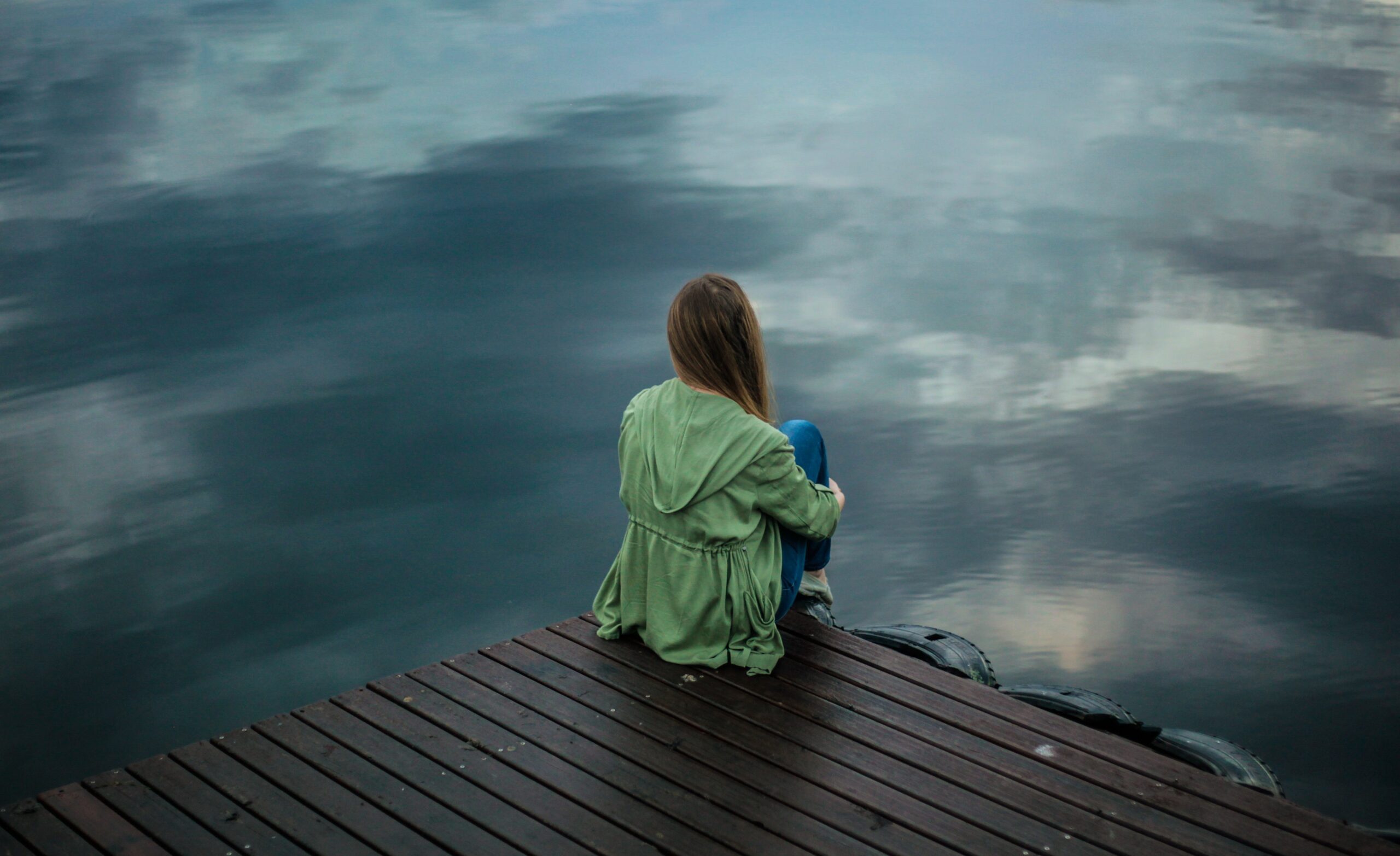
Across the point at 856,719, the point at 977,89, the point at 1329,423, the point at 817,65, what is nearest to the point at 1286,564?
the point at 1329,423

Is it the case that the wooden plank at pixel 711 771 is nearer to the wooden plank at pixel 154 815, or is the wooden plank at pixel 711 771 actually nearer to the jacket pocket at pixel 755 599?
the jacket pocket at pixel 755 599

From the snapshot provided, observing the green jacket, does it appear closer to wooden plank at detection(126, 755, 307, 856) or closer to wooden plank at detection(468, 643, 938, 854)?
wooden plank at detection(468, 643, 938, 854)

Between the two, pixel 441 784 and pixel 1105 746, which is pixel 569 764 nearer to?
pixel 441 784

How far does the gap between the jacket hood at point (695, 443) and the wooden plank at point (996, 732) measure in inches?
21.4

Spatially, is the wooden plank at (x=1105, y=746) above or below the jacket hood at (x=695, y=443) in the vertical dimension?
below

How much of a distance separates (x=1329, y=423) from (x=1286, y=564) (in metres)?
1.59

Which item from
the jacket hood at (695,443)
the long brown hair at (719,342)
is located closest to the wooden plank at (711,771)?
the jacket hood at (695,443)

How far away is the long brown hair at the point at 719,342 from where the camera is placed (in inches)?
108

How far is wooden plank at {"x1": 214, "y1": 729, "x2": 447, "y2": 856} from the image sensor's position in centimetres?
238

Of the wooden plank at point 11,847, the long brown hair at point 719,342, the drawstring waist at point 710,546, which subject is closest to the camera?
the wooden plank at point 11,847

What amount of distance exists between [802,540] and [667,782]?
2.43ft

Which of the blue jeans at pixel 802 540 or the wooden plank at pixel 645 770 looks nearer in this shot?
the wooden plank at pixel 645 770

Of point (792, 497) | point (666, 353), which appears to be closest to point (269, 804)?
point (792, 497)

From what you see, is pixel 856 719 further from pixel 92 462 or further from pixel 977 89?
pixel 977 89
